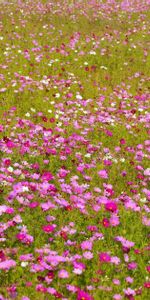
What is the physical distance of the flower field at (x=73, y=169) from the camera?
4332 millimetres

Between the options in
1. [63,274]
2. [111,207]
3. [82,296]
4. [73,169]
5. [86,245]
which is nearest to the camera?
[82,296]

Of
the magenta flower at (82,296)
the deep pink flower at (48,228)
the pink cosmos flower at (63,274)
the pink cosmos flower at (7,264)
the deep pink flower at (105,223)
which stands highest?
the magenta flower at (82,296)

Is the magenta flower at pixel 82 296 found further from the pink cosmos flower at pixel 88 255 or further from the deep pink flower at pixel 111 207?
the deep pink flower at pixel 111 207

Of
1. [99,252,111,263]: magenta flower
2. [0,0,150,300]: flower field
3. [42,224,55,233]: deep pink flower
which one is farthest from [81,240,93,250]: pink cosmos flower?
[42,224,55,233]: deep pink flower

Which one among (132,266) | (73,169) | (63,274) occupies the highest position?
(63,274)

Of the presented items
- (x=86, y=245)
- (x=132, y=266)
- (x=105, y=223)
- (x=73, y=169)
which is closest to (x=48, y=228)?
(x=86, y=245)

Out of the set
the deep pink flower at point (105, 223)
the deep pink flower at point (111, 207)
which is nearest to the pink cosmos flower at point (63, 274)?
the deep pink flower at point (105, 223)

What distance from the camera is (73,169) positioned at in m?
6.64

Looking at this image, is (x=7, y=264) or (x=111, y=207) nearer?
(x=7, y=264)

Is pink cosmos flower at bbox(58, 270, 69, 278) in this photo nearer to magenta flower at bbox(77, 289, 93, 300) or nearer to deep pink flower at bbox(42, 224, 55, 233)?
magenta flower at bbox(77, 289, 93, 300)

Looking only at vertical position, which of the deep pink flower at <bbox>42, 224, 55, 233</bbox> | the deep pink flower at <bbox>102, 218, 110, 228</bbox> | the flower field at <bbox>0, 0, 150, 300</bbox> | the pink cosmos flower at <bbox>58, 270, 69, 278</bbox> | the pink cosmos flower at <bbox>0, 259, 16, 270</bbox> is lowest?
the flower field at <bbox>0, 0, 150, 300</bbox>

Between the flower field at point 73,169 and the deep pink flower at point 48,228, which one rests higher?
the deep pink flower at point 48,228

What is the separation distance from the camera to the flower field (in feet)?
14.2

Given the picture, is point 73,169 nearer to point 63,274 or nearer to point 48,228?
point 48,228
